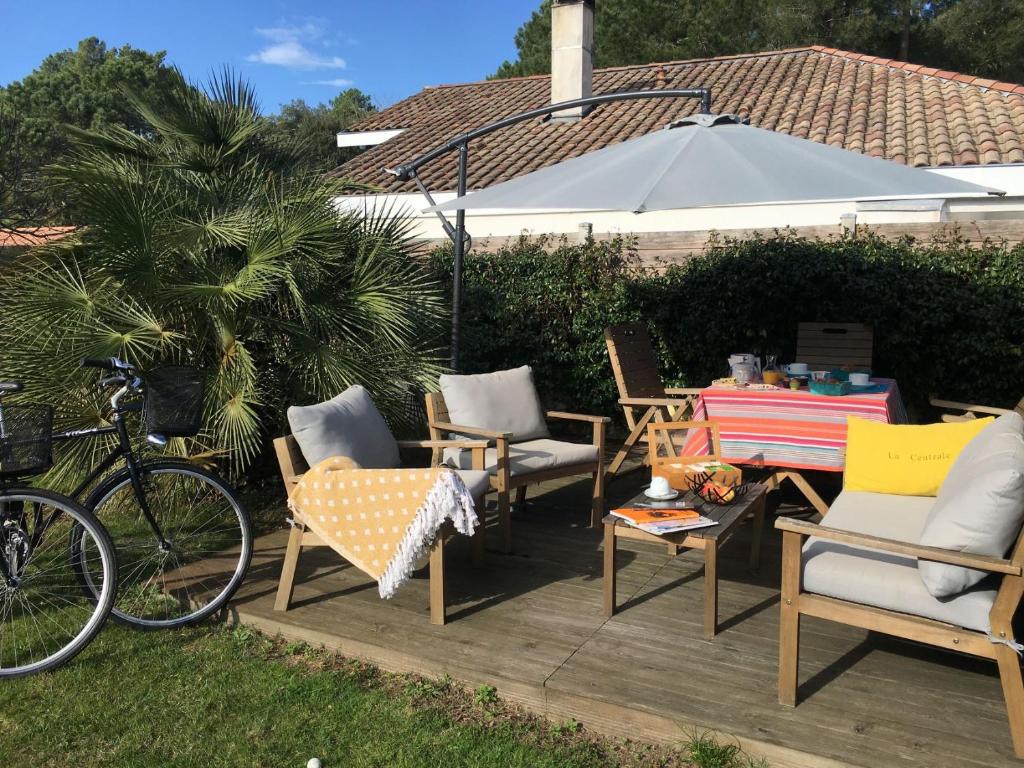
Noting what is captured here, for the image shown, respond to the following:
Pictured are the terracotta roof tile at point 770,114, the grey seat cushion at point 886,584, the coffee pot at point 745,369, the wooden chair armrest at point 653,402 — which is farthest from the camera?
the terracotta roof tile at point 770,114

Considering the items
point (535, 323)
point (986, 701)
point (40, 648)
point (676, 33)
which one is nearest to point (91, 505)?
point (40, 648)

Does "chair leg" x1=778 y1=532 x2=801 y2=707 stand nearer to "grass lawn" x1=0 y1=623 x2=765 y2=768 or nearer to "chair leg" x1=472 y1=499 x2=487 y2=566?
"grass lawn" x1=0 y1=623 x2=765 y2=768

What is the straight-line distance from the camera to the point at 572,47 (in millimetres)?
11805

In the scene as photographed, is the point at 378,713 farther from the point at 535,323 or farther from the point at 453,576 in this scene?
the point at 535,323

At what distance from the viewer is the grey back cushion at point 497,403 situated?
14.9 feet

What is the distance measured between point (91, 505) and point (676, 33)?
19.6 metres

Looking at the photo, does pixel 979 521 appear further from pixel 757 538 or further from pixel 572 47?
pixel 572 47

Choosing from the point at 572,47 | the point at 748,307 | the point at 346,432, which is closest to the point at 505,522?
the point at 346,432

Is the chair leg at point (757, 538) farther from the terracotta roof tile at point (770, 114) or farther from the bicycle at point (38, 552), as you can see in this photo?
the terracotta roof tile at point (770, 114)

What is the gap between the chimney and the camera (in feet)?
38.5

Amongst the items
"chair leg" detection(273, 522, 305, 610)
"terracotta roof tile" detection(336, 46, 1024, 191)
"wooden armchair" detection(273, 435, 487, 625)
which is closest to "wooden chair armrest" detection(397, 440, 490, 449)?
"wooden armchair" detection(273, 435, 487, 625)

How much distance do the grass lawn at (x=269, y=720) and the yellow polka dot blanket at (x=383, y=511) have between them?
0.42 metres

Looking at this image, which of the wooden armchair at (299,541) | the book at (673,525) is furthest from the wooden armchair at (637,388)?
the book at (673,525)

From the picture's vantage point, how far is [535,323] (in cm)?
715
